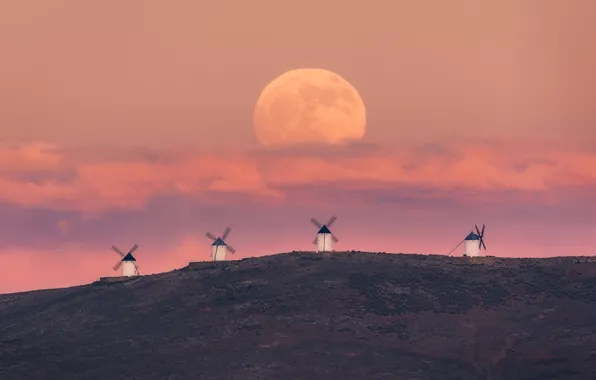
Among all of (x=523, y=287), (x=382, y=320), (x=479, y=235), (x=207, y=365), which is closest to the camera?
(x=207, y=365)

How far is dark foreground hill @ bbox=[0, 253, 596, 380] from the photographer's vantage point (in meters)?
117

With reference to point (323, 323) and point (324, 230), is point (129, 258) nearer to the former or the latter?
point (324, 230)

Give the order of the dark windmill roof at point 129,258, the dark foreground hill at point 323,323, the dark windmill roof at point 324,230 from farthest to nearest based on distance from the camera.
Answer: the dark windmill roof at point 129,258 < the dark windmill roof at point 324,230 < the dark foreground hill at point 323,323

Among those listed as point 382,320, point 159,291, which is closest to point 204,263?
point 159,291

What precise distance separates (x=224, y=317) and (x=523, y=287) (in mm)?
34494

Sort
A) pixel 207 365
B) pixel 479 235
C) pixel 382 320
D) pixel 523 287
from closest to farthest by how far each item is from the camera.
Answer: pixel 207 365 < pixel 382 320 < pixel 523 287 < pixel 479 235

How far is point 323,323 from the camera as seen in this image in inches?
5012

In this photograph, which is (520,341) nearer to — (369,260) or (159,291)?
(369,260)

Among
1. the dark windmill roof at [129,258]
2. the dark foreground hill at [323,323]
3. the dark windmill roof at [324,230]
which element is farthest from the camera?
the dark windmill roof at [129,258]

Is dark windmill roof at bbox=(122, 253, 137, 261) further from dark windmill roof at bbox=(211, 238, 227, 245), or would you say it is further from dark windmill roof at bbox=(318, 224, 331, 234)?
dark windmill roof at bbox=(318, 224, 331, 234)

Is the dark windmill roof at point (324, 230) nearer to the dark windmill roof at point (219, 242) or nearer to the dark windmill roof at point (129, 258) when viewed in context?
the dark windmill roof at point (219, 242)

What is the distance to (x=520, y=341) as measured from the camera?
403 feet

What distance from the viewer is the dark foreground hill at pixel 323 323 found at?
117250 millimetres

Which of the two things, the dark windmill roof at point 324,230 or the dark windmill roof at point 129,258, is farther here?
the dark windmill roof at point 129,258
